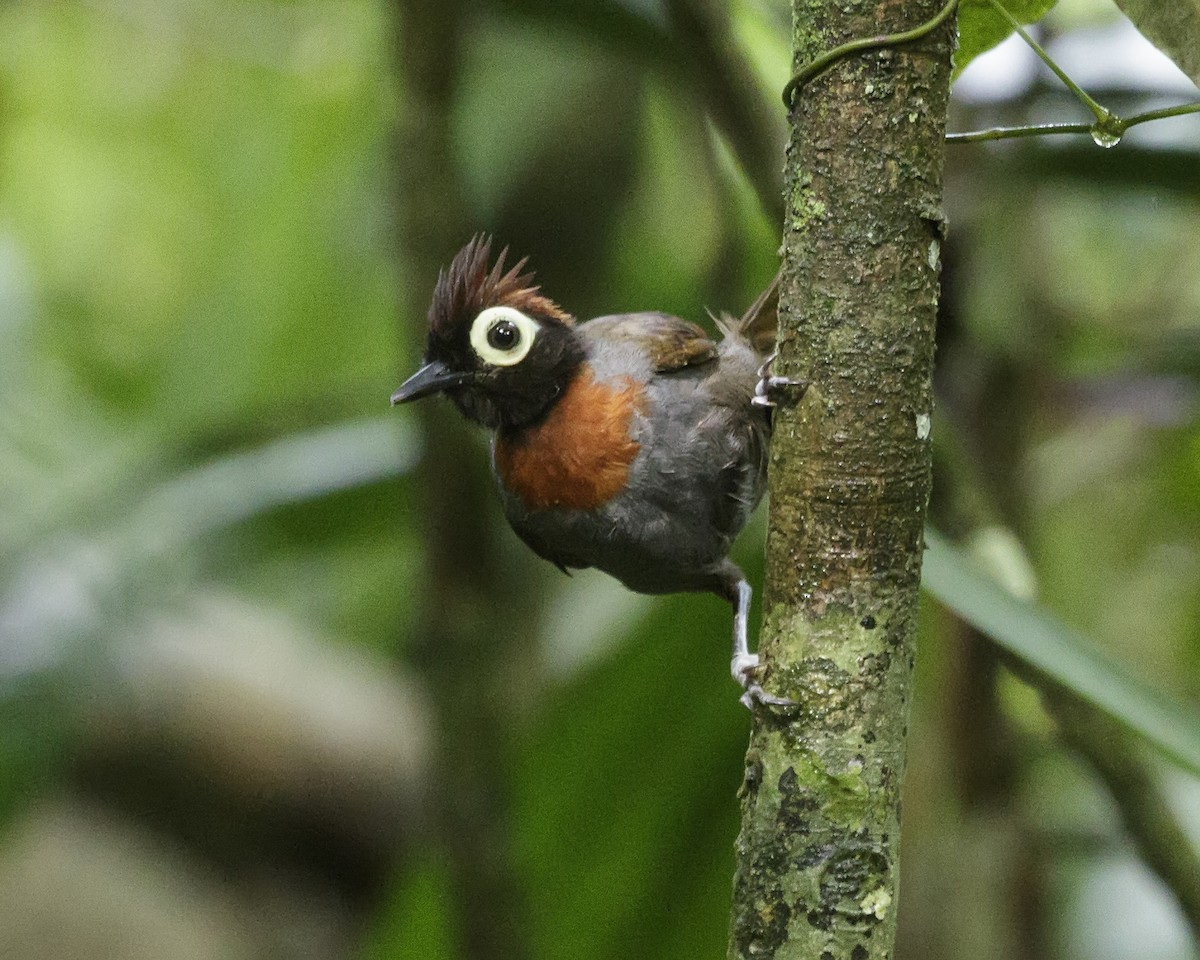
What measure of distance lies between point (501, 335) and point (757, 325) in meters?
0.59

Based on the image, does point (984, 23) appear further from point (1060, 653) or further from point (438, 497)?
point (438, 497)

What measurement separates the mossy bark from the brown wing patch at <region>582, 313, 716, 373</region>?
98cm

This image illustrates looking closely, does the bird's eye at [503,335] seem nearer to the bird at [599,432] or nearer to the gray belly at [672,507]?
the bird at [599,432]

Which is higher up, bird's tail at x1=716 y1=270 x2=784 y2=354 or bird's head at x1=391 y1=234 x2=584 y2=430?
bird's tail at x1=716 y1=270 x2=784 y2=354

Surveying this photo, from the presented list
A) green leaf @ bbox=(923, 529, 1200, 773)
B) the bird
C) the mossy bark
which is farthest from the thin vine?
the bird

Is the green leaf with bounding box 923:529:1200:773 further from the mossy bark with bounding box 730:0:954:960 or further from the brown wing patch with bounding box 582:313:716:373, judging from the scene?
the brown wing patch with bounding box 582:313:716:373

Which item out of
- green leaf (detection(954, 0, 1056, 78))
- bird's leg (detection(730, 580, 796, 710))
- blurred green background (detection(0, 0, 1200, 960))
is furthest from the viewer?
blurred green background (detection(0, 0, 1200, 960))

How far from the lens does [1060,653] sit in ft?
5.48

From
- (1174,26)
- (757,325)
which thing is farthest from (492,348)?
(1174,26)

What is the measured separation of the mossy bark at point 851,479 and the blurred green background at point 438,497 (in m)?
1.01

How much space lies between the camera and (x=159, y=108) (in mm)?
5621

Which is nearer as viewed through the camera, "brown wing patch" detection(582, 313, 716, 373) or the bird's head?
the bird's head

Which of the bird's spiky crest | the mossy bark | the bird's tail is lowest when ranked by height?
the mossy bark

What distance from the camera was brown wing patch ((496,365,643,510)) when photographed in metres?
2.20
